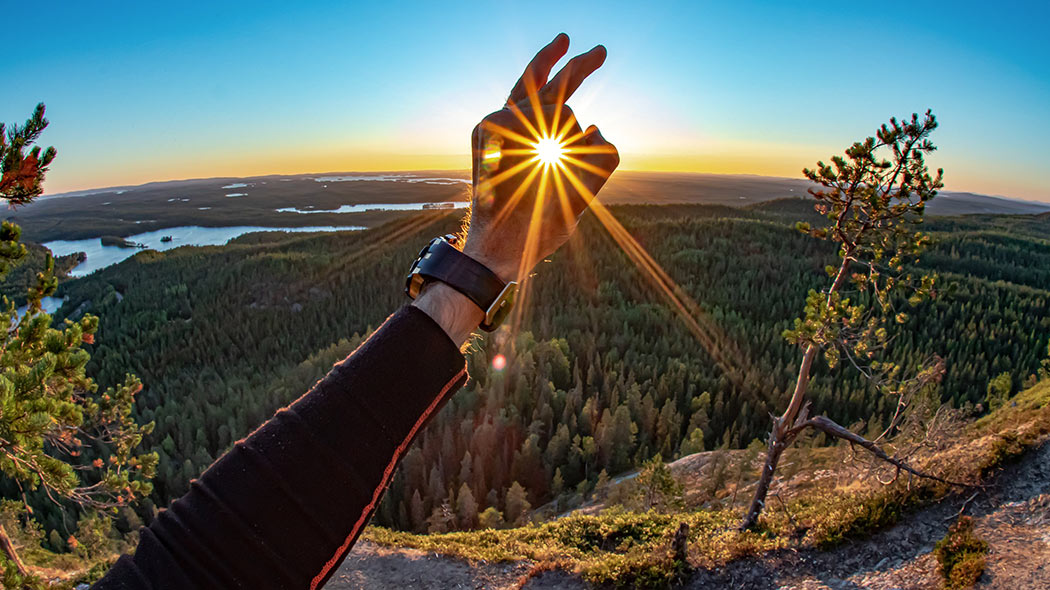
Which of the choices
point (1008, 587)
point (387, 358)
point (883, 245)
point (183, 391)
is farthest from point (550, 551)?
point (183, 391)

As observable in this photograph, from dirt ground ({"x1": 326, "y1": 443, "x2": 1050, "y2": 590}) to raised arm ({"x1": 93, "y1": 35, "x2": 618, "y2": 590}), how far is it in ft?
20.8

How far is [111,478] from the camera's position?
5.40m

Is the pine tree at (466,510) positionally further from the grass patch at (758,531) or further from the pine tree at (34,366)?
the pine tree at (34,366)

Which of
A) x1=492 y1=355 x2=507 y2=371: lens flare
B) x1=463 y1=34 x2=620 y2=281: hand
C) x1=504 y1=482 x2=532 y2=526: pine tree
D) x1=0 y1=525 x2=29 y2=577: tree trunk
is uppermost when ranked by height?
x1=463 y1=34 x2=620 y2=281: hand

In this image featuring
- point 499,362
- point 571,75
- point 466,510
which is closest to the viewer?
point 571,75

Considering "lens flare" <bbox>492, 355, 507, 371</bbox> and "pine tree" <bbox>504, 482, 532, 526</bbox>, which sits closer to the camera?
"pine tree" <bbox>504, 482, 532, 526</bbox>

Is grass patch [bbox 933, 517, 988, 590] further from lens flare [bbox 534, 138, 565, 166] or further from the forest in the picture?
lens flare [bbox 534, 138, 565, 166]

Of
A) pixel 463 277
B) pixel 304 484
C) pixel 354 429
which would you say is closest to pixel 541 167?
pixel 463 277

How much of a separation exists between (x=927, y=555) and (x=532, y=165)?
705 cm

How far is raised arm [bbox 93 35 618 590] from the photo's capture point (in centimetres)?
127

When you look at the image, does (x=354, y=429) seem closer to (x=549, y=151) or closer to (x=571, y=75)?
(x=549, y=151)

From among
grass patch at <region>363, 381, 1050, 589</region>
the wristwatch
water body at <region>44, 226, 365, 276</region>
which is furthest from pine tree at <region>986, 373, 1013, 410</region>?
water body at <region>44, 226, 365, 276</region>

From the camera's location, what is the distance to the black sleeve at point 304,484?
4.14 feet

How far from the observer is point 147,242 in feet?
430
